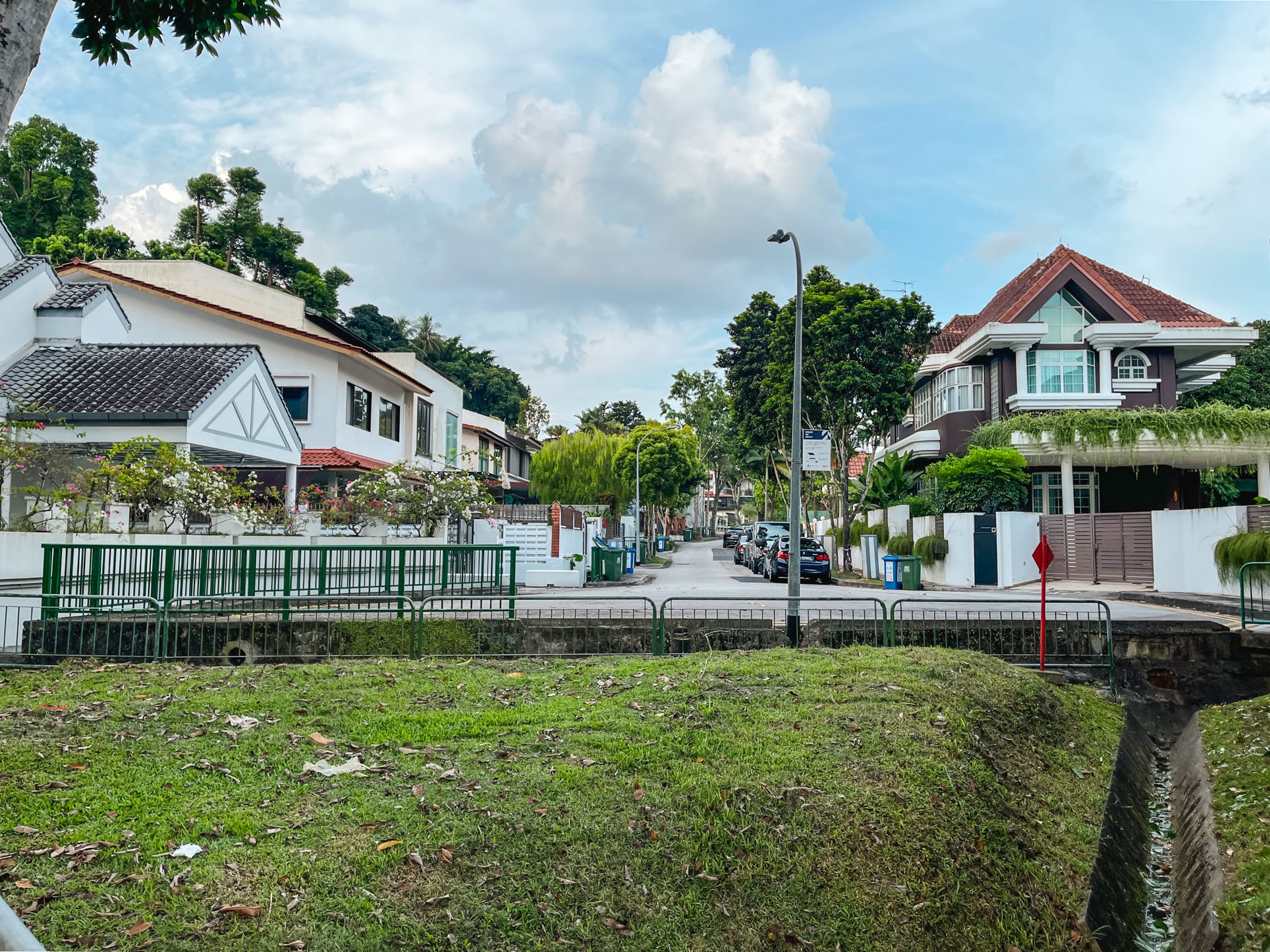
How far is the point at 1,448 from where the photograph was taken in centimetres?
1570

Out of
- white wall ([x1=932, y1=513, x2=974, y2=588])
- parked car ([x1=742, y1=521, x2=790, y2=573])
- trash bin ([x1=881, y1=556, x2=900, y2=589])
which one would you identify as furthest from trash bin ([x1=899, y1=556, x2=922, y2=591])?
parked car ([x1=742, y1=521, x2=790, y2=573])

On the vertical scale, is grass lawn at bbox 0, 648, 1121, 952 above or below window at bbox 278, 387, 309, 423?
below

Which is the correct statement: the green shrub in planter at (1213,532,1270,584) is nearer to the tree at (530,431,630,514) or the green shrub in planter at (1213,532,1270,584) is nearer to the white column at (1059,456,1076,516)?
the white column at (1059,456,1076,516)

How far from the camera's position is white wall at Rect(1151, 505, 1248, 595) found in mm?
19125

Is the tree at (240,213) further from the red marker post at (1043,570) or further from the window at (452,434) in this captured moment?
the red marker post at (1043,570)

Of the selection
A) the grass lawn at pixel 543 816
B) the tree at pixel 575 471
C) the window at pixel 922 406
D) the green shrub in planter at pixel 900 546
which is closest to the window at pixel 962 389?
the window at pixel 922 406

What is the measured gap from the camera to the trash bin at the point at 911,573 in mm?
27703

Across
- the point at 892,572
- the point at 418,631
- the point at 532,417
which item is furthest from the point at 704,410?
the point at 418,631

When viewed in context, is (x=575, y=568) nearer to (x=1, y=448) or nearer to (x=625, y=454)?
(x=1, y=448)

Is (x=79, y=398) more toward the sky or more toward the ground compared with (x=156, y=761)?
more toward the sky

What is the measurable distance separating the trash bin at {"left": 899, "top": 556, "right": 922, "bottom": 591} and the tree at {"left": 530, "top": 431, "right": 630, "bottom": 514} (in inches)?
1019

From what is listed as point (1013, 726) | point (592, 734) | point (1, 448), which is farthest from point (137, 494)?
point (1013, 726)

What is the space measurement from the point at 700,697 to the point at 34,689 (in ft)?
22.7

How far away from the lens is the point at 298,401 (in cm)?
2941
